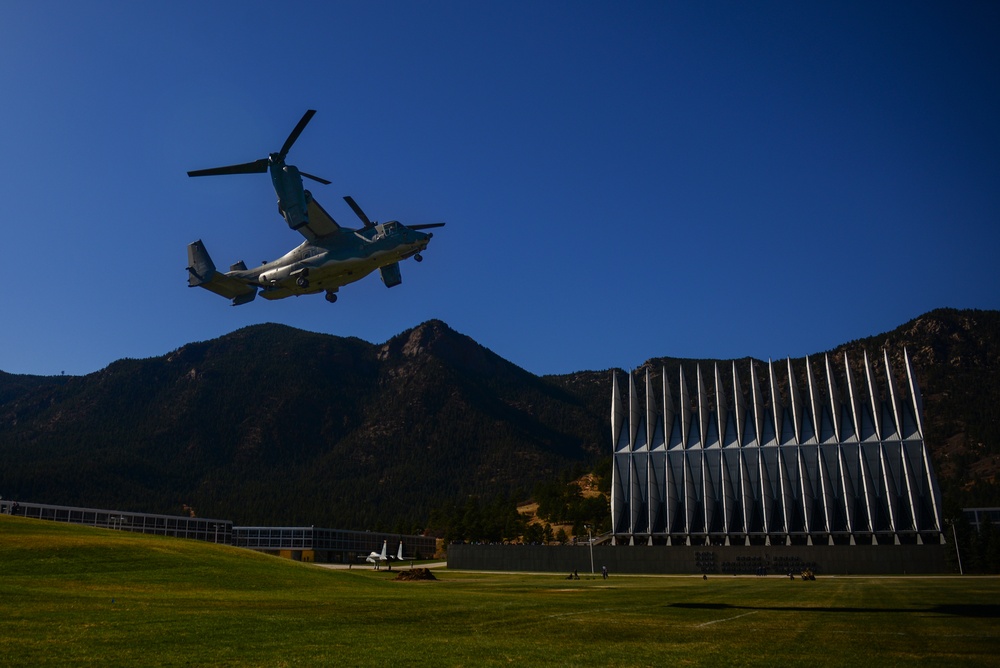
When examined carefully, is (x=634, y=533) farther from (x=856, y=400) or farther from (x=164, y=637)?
(x=164, y=637)

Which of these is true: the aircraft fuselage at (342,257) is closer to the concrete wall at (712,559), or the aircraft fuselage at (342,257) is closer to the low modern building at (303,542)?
the concrete wall at (712,559)

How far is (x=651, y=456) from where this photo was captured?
4702 inches

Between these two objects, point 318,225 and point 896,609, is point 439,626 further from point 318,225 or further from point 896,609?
point 318,225

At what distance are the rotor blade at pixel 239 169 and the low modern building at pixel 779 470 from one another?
86277mm

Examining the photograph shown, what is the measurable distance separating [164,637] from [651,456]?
354 feet

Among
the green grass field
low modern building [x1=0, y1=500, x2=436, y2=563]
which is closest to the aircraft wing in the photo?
the green grass field

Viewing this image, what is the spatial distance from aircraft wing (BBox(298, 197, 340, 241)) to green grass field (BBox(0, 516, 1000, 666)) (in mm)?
18585

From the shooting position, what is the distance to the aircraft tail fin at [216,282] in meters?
45.0

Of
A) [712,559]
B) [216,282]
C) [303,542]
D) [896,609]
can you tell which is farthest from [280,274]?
[303,542]

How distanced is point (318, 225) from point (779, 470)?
305ft

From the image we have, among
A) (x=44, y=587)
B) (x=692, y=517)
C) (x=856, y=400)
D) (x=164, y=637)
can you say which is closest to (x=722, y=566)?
(x=692, y=517)

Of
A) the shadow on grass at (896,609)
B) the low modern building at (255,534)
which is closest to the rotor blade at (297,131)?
the shadow on grass at (896,609)

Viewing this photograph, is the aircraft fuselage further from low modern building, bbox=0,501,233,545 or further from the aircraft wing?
low modern building, bbox=0,501,233,545

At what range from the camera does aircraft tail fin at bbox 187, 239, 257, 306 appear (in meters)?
45.0
